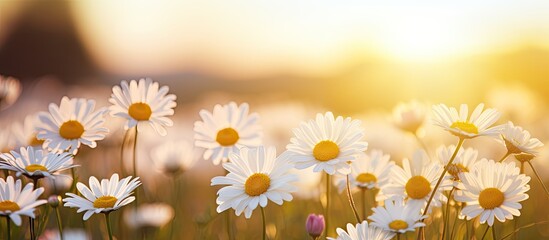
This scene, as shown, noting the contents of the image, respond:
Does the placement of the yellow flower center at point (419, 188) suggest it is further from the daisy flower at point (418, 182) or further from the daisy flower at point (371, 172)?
the daisy flower at point (371, 172)

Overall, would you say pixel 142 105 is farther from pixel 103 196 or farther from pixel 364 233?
pixel 364 233

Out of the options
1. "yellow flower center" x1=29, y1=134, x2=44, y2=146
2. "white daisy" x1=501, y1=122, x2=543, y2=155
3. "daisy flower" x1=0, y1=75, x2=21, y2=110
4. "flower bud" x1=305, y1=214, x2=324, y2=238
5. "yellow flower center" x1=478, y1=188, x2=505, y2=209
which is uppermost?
"daisy flower" x1=0, y1=75, x2=21, y2=110

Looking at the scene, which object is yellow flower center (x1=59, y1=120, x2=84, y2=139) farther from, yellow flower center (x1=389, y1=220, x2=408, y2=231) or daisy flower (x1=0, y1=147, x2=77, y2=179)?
yellow flower center (x1=389, y1=220, x2=408, y2=231)

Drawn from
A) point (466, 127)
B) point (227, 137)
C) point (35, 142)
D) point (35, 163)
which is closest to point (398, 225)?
point (466, 127)

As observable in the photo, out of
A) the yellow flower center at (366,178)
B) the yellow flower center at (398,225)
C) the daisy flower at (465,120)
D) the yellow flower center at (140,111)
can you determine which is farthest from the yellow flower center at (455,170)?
the yellow flower center at (140,111)

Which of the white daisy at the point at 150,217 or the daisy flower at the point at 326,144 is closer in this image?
the daisy flower at the point at 326,144

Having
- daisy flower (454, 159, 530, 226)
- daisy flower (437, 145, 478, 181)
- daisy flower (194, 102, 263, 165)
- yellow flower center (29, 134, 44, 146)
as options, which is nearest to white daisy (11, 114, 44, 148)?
yellow flower center (29, 134, 44, 146)
